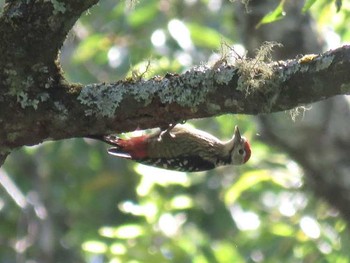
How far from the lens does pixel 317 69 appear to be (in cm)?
282

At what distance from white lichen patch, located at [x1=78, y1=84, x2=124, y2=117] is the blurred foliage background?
2.00 meters

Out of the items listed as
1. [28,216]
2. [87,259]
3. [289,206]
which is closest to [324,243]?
[289,206]

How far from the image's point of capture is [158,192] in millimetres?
7234

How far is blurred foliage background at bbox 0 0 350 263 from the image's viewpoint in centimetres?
619

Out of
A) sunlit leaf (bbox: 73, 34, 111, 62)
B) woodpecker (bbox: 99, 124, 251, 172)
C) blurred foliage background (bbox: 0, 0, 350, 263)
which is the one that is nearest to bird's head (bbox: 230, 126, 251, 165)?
woodpecker (bbox: 99, 124, 251, 172)

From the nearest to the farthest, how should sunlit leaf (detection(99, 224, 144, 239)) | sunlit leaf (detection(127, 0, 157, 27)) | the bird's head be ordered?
the bird's head < sunlit leaf (detection(99, 224, 144, 239)) < sunlit leaf (detection(127, 0, 157, 27))

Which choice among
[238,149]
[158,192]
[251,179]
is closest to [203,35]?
[251,179]

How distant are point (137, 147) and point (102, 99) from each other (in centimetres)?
108

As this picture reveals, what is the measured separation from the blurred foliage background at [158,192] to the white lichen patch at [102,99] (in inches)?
78.8

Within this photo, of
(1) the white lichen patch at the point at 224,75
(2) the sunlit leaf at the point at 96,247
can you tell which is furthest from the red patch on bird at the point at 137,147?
(2) the sunlit leaf at the point at 96,247

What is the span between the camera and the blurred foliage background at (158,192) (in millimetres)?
6188

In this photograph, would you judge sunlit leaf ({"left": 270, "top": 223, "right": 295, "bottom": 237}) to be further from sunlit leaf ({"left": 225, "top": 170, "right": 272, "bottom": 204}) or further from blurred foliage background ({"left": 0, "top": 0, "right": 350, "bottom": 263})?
sunlit leaf ({"left": 225, "top": 170, "right": 272, "bottom": 204})

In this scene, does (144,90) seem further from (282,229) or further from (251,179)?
(282,229)

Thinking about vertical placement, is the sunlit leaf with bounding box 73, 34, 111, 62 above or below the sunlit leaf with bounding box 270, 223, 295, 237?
above
